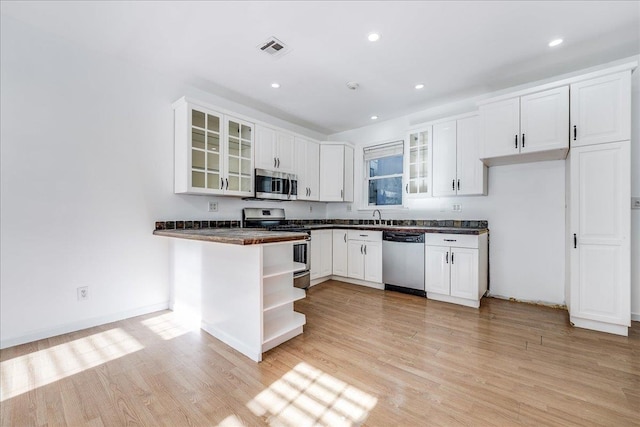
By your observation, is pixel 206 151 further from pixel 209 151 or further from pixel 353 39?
pixel 353 39

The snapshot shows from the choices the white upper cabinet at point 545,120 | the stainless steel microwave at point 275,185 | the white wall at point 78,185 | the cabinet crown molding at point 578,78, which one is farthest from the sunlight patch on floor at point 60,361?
the cabinet crown molding at point 578,78

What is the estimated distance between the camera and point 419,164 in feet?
12.6

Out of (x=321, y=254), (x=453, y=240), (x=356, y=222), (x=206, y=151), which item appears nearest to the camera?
(x=206, y=151)

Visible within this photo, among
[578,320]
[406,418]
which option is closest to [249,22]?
[406,418]

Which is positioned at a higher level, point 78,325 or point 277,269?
point 277,269

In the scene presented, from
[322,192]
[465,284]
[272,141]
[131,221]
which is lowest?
[465,284]

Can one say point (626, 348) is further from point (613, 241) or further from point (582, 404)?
point (582, 404)

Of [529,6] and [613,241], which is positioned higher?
[529,6]

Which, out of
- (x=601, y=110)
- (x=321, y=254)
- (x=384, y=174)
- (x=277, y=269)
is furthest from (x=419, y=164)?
(x=277, y=269)

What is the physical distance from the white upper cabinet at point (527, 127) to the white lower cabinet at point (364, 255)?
1.75 m

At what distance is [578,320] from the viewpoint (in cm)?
256

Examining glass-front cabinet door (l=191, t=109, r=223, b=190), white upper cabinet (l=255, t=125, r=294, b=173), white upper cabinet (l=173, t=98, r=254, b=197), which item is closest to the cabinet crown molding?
white upper cabinet (l=255, t=125, r=294, b=173)

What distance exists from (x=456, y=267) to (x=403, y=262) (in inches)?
25.7

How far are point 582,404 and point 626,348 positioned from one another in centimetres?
117
